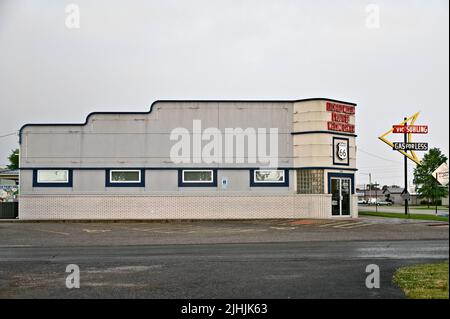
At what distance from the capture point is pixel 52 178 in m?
33.5

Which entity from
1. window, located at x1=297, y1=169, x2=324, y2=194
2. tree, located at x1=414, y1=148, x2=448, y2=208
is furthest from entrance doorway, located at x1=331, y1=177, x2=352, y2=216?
tree, located at x1=414, y1=148, x2=448, y2=208

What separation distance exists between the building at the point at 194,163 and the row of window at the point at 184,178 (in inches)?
2.4

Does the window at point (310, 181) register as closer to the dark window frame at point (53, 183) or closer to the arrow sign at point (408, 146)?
the arrow sign at point (408, 146)

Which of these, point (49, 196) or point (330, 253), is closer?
point (330, 253)

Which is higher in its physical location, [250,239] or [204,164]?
[204,164]

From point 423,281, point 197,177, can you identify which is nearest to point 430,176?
point 197,177

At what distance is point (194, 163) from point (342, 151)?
29.6 feet

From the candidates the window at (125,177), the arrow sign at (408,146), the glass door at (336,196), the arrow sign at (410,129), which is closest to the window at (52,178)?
the window at (125,177)

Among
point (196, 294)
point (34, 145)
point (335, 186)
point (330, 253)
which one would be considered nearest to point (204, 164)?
point (335, 186)

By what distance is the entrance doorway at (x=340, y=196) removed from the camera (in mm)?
33031

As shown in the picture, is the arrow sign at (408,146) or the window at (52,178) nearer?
the window at (52,178)
